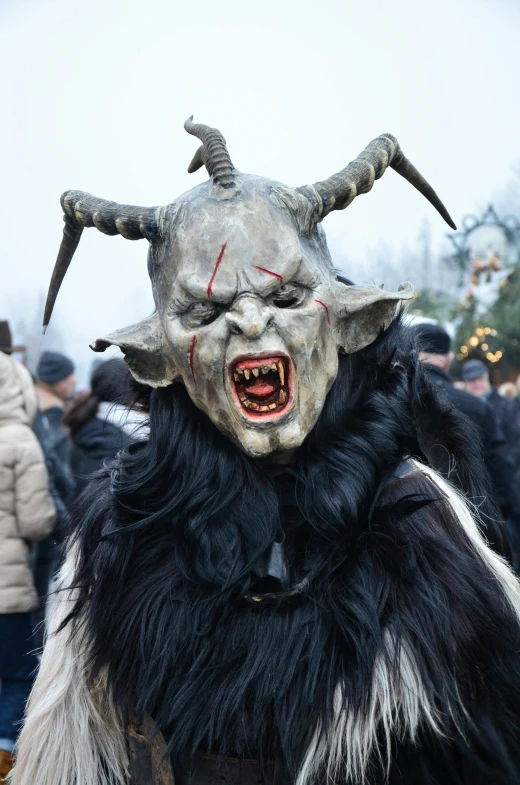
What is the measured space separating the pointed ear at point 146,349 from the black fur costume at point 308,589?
63mm

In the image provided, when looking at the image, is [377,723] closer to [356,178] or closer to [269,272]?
[269,272]

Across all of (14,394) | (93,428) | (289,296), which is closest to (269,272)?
(289,296)

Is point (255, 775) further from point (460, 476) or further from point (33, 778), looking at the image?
point (460, 476)

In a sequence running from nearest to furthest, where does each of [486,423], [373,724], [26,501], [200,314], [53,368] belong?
[373,724]
[200,314]
[26,501]
[486,423]
[53,368]

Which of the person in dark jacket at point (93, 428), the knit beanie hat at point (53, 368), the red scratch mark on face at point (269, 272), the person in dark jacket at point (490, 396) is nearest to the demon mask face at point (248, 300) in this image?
the red scratch mark on face at point (269, 272)

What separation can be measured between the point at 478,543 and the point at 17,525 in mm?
2330

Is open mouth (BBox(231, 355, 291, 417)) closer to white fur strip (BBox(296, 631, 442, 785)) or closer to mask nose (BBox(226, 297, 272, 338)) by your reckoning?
mask nose (BBox(226, 297, 272, 338))

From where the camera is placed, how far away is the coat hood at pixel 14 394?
13.0 ft

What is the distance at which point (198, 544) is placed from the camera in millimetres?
2256

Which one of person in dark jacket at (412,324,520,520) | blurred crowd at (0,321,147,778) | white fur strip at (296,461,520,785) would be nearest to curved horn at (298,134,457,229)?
white fur strip at (296,461,520,785)

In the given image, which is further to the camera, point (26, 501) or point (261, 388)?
point (26, 501)

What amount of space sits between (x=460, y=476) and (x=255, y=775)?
0.93 meters

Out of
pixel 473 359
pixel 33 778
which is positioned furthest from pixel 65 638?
pixel 473 359

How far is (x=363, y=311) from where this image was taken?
2.35 m
